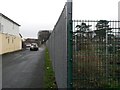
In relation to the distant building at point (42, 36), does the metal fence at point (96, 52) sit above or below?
below

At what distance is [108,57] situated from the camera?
663 cm

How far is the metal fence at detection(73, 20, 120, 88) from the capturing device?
6.35 meters

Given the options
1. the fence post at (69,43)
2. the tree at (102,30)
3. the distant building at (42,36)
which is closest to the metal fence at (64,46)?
the fence post at (69,43)

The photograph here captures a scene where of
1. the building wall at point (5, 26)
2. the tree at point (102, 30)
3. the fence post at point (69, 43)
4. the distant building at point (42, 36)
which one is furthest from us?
the distant building at point (42, 36)

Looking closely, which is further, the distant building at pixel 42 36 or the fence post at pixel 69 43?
the distant building at pixel 42 36

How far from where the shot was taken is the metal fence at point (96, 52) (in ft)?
20.8

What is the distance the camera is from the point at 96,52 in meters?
6.49

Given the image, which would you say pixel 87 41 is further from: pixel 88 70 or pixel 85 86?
pixel 85 86

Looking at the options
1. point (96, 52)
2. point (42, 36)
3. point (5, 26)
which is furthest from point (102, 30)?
point (42, 36)

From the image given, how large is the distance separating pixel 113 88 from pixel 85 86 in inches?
44.3

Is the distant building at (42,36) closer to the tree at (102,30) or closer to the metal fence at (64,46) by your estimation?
the metal fence at (64,46)

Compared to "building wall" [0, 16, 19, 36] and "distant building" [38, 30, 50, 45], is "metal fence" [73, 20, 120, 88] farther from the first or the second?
"distant building" [38, 30, 50, 45]

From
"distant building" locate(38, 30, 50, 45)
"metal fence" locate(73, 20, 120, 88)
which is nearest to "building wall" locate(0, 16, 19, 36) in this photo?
"metal fence" locate(73, 20, 120, 88)

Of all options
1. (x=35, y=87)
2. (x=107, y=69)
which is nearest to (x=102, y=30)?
(x=107, y=69)
